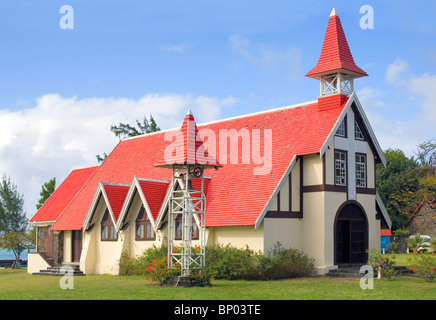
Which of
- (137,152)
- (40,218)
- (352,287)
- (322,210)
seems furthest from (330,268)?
(40,218)

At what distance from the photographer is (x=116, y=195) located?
108 feet

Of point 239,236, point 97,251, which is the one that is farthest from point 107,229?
point 239,236

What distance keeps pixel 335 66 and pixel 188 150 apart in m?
10.9

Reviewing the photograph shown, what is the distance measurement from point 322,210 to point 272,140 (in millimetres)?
4692

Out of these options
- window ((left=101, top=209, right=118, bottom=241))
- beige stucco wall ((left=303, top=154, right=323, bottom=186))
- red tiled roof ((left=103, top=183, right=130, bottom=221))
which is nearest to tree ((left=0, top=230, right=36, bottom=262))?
window ((left=101, top=209, right=118, bottom=241))

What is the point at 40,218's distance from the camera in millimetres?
41312

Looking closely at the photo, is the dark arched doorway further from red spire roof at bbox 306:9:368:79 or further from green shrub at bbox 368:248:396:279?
red spire roof at bbox 306:9:368:79

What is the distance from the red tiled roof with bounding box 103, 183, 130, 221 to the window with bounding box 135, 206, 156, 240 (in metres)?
1.24

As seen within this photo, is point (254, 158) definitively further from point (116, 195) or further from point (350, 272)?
point (116, 195)

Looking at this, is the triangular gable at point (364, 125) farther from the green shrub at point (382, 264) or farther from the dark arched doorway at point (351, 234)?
the green shrub at point (382, 264)

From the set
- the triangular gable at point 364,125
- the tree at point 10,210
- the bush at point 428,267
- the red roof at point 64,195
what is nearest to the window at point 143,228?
the red roof at point 64,195

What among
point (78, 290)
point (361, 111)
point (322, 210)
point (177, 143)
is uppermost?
point (361, 111)
